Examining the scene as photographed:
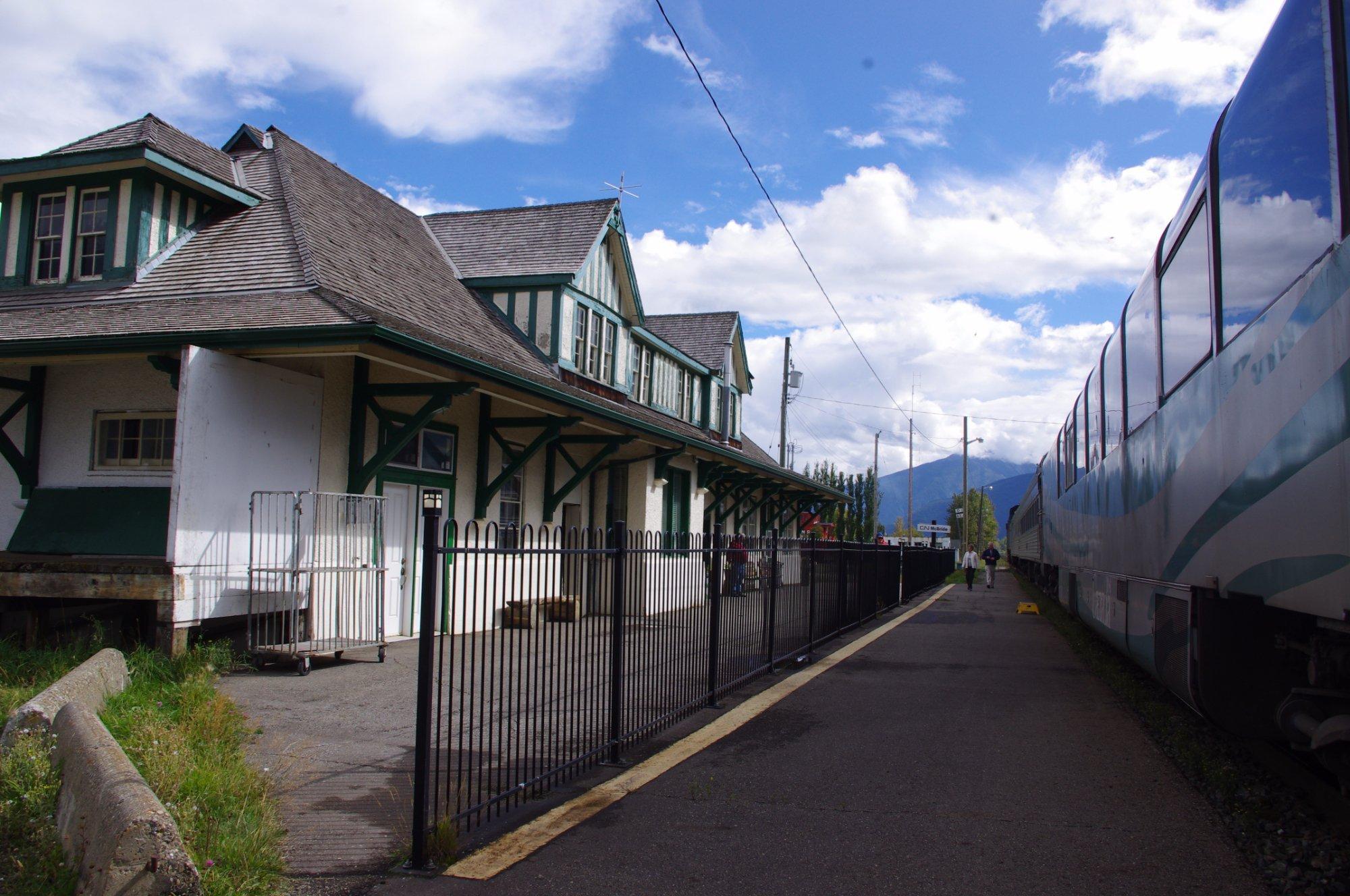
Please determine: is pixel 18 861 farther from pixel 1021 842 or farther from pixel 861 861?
pixel 1021 842

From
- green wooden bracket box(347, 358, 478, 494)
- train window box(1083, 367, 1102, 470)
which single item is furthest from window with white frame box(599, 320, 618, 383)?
train window box(1083, 367, 1102, 470)

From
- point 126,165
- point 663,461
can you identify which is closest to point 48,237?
point 126,165

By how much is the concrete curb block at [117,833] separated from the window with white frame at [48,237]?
34.5 ft

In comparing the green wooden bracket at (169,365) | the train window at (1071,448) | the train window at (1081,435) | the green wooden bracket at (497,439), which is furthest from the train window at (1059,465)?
the green wooden bracket at (169,365)

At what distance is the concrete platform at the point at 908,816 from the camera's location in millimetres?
4387

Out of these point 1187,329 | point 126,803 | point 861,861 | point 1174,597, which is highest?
point 1187,329

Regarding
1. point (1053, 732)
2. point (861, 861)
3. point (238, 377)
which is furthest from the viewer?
point (238, 377)

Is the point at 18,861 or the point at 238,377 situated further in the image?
the point at 238,377

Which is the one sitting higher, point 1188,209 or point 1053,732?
point 1188,209

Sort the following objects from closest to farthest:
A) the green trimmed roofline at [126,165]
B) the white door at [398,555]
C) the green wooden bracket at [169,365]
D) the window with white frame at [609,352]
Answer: the green wooden bracket at [169,365], the green trimmed roofline at [126,165], the white door at [398,555], the window with white frame at [609,352]

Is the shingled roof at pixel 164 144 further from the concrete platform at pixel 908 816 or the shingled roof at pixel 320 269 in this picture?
the concrete platform at pixel 908 816

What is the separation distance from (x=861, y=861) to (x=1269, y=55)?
14.3 feet

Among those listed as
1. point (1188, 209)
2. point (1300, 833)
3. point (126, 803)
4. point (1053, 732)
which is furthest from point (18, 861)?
point (1188, 209)

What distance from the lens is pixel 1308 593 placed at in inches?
154
